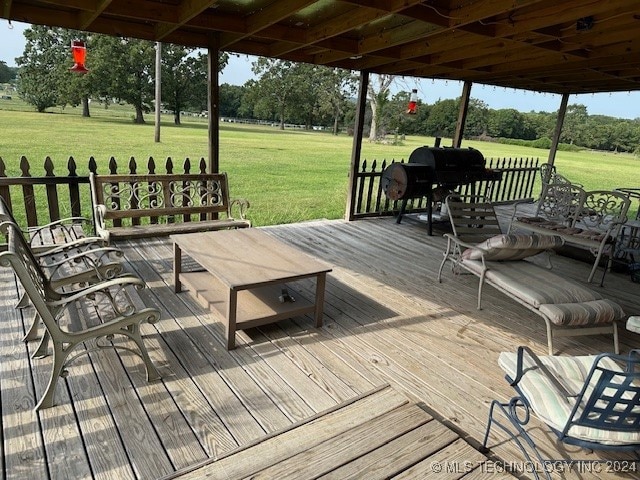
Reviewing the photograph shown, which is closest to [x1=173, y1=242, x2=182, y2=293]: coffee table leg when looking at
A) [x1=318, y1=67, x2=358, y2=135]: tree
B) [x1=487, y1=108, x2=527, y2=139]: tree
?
[x1=487, y1=108, x2=527, y2=139]: tree

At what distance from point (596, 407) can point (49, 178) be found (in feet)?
16.5

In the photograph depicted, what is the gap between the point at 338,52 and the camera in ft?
17.7

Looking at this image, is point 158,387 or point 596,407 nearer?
point 596,407

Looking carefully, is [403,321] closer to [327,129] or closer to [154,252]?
[154,252]

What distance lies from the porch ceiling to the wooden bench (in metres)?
1.64

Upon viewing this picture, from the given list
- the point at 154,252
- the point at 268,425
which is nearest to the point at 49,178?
the point at 154,252

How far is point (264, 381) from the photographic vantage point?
8.06ft

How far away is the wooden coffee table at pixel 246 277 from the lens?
274cm

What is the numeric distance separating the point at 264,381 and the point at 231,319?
484mm

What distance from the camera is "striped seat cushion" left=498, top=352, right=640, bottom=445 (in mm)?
1617

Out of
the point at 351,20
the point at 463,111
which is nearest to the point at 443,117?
the point at 463,111

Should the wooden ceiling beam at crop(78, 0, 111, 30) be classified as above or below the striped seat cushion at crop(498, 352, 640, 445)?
above

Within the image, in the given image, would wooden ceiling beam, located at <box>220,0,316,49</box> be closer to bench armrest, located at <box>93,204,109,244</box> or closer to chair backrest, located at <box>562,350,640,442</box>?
bench armrest, located at <box>93,204,109,244</box>

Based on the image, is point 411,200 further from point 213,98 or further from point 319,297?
point 319,297
